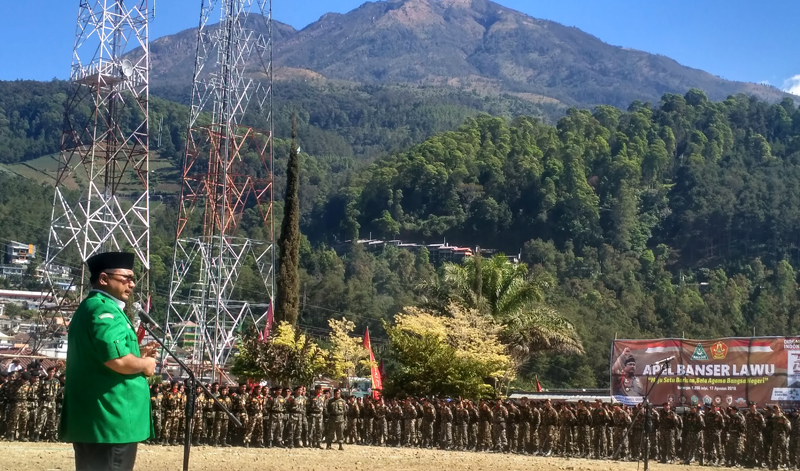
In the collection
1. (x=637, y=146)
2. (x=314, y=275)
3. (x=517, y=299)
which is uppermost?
(x=637, y=146)

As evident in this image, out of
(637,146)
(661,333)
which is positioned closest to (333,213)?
(637,146)

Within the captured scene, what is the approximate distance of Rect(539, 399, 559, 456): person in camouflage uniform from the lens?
71.7 ft

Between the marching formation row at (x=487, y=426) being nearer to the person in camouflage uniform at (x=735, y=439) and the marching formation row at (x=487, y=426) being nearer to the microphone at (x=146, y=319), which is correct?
the person in camouflage uniform at (x=735, y=439)

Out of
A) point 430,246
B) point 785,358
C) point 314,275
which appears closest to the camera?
point 785,358

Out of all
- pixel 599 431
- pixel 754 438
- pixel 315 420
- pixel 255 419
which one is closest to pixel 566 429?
pixel 599 431

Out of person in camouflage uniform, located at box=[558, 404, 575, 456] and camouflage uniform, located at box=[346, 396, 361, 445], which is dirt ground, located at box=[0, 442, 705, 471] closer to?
camouflage uniform, located at box=[346, 396, 361, 445]

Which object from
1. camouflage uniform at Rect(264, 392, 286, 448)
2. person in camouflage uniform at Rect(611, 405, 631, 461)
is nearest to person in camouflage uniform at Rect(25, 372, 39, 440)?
camouflage uniform at Rect(264, 392, 286, 448)

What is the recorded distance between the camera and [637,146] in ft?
379

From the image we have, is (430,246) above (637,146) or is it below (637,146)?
below

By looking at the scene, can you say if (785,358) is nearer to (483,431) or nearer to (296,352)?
(483,431)

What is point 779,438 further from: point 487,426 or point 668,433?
point 487,426

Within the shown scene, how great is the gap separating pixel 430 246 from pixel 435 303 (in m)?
73.4

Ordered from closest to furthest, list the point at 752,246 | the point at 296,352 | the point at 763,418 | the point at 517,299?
the point at 763,418
the point at 296,352
the point at 517,299
the point at 752,246

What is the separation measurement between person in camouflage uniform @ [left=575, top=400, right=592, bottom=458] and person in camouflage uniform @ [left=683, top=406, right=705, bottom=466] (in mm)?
1997
